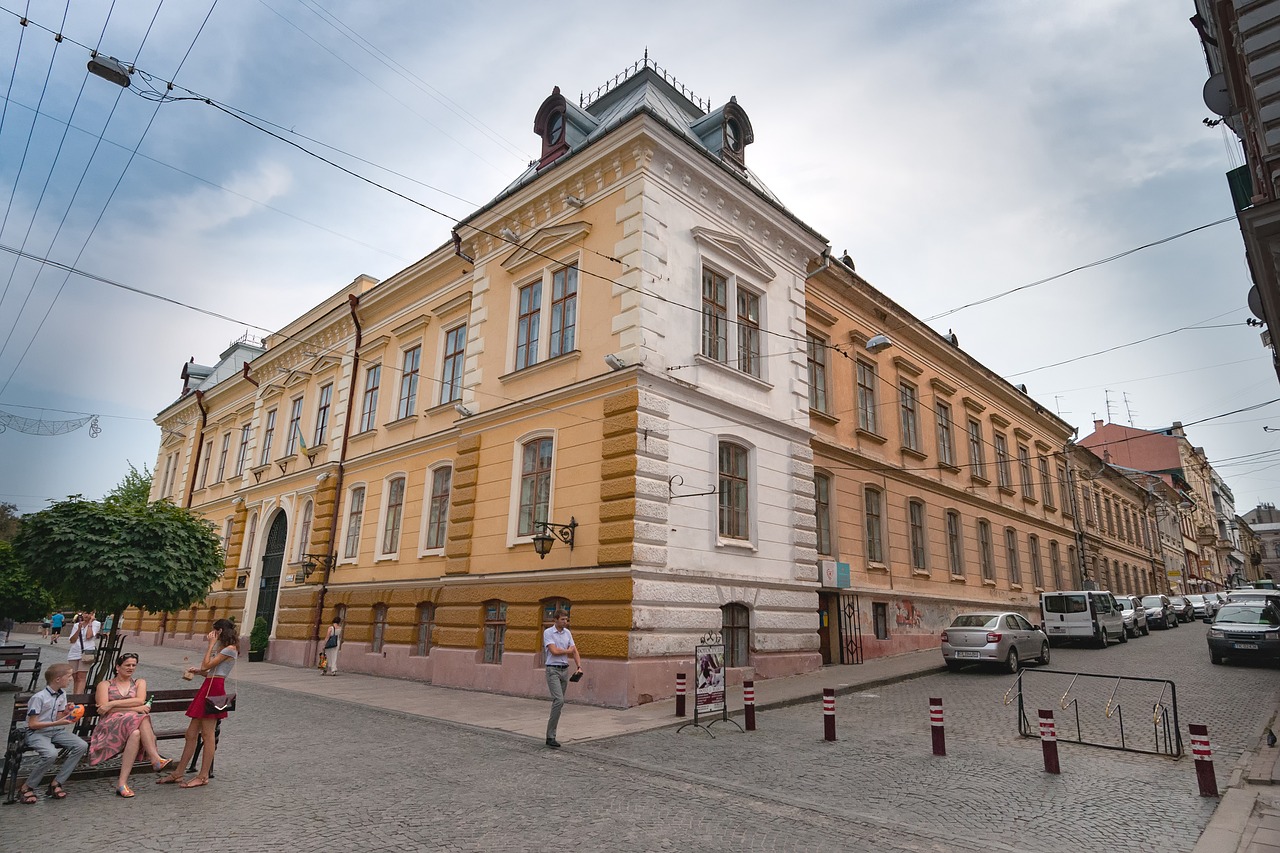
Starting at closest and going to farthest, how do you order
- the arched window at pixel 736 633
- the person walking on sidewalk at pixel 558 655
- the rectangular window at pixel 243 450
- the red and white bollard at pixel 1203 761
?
1. the red and white bollard at pixel 1203 761
2. the person walking on sidewalk at pixel 558 655
3. the arched window at pixel 736 633
4. the rectangular window at pixel 243 450

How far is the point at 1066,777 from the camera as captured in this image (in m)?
8.23

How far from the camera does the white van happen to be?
23.9 meters

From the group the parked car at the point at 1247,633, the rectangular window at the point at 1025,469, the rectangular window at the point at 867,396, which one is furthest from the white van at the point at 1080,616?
the rectangular window at the point at 867,396

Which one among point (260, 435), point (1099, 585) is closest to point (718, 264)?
point (260, 435)

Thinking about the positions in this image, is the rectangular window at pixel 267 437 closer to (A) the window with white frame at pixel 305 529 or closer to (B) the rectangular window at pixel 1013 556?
(A) the window with white frame at pixel 305 529

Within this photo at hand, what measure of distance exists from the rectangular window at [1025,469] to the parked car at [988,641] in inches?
625

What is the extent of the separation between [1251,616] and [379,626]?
80.0 ft

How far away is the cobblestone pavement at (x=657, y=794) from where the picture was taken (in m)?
6.06

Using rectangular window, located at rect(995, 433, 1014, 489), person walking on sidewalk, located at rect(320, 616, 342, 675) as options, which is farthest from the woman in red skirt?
rectangular window, located at rect(995, 433, 1014, 489)

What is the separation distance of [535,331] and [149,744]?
38.9 feet

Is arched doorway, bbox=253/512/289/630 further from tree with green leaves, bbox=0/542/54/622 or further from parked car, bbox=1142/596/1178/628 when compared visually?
parked car, bbox=1142/596/1178/628

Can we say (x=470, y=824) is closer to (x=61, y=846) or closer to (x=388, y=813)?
(x=388, y=813)

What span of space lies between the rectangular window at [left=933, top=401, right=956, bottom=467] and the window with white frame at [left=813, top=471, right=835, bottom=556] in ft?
27.7

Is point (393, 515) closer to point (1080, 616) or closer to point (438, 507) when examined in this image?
point (438, 507)
